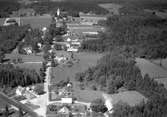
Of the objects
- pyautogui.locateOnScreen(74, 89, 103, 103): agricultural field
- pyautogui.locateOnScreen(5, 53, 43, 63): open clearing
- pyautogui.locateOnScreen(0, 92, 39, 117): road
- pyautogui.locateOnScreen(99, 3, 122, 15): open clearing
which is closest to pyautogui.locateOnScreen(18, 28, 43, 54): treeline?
pyautogui.locateOnScreen(5, 53, 43, 63): open clearing

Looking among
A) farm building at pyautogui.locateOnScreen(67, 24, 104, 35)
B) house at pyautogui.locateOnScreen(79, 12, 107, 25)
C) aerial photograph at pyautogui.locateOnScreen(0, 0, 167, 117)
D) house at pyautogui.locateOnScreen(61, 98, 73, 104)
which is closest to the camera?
aerial photograph at pyautogui.locateOnScreen(0, 0, 167, 117)

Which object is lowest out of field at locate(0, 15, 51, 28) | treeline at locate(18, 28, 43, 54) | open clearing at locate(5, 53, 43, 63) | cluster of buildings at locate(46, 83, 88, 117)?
cluster of buildings at locate(46, 83, 88, 117)

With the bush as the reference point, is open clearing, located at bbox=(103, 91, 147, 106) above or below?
above

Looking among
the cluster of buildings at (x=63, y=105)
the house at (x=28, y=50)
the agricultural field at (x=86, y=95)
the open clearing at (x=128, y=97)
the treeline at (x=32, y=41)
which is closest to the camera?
the cluster of buildings at (x=63, y=105)

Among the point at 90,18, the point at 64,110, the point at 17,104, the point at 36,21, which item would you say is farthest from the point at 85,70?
the point at 90,18

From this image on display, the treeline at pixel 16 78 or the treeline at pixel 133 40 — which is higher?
the treeline at pixel 133 40

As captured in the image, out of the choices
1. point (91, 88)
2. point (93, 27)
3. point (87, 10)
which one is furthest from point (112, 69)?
point (87, 10)

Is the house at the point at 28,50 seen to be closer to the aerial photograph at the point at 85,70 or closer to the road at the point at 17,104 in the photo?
the aerial photograph at the point at 85,70

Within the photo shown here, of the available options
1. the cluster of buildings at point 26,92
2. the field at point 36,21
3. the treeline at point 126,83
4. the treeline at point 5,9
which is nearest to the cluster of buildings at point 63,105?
the cluster of buildings at point 26,92

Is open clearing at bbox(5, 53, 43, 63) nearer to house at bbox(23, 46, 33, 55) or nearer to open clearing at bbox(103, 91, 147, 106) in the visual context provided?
house at bbox(23, 46, 33, 55)
